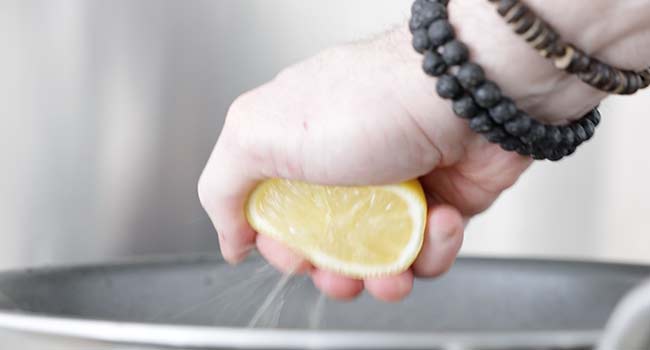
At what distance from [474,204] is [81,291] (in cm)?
40

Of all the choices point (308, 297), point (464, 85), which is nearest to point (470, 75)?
point (464, 85)

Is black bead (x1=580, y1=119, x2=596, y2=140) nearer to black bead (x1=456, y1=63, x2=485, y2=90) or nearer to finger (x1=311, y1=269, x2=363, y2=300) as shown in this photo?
black bead (x1=456, y1=63, x2=485, y2=90)

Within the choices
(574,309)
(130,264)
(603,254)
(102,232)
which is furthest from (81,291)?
(603,254)

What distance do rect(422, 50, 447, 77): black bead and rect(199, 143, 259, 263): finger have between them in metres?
0.15

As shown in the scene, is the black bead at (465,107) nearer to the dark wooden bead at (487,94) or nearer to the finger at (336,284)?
the dark wooden bead at (487,94)

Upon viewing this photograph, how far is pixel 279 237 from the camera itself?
0.75 m

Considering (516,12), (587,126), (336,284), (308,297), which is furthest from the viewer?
(308,297)

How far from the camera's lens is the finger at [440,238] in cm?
73

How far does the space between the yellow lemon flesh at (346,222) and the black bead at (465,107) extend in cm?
10

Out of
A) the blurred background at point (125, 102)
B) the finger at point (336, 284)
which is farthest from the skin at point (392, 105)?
the blurred background at point (125, 102)

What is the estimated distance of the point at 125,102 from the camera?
1161 millimetres

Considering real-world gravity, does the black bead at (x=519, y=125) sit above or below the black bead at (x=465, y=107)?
below

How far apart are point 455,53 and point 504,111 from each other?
0.15ft

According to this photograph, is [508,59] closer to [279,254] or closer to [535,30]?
[535,30]
